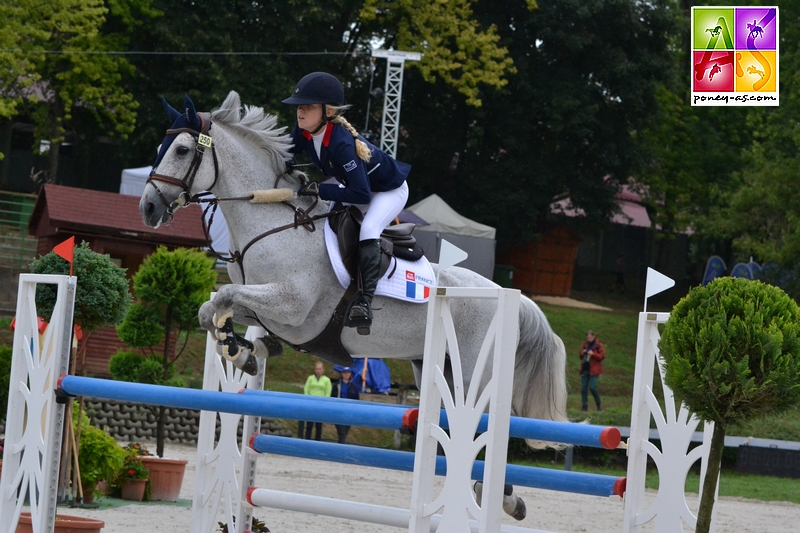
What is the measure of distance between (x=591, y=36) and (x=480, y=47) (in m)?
3.81

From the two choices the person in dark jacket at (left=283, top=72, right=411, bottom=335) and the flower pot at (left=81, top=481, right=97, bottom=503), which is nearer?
the person in dark jacket at (left=283, top=72, right=411, bottom=335)

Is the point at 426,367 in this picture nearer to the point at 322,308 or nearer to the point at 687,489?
the point at 322,308

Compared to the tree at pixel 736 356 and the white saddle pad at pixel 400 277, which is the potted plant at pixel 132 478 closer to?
the white saddle pad at pixel 400 277

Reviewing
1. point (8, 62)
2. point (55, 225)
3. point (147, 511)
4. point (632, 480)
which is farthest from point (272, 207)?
point (8, 62)

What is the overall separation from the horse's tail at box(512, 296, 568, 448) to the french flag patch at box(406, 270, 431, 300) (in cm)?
51

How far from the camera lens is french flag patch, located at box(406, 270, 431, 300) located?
195 inches

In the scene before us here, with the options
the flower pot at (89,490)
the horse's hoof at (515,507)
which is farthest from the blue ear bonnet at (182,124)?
the flower pot at (89,490)

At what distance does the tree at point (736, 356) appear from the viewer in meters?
3.30

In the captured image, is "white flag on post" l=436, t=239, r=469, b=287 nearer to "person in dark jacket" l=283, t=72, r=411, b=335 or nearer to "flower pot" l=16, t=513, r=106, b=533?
"person in dark jacket" l=283, t=72, r=411, b=335

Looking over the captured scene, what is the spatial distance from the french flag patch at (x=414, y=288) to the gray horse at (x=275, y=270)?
5 centimetres

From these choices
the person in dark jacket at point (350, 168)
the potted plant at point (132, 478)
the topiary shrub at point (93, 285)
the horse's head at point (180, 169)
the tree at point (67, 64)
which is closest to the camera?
the horse's head at point (180, 169)

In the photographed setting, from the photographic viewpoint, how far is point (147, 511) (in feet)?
27.7

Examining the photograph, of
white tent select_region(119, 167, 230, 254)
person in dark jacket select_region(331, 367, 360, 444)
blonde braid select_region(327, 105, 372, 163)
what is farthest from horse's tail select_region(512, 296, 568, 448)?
white tent select_region(119, 167, 230, 254)

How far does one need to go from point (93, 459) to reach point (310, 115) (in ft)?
15.9
